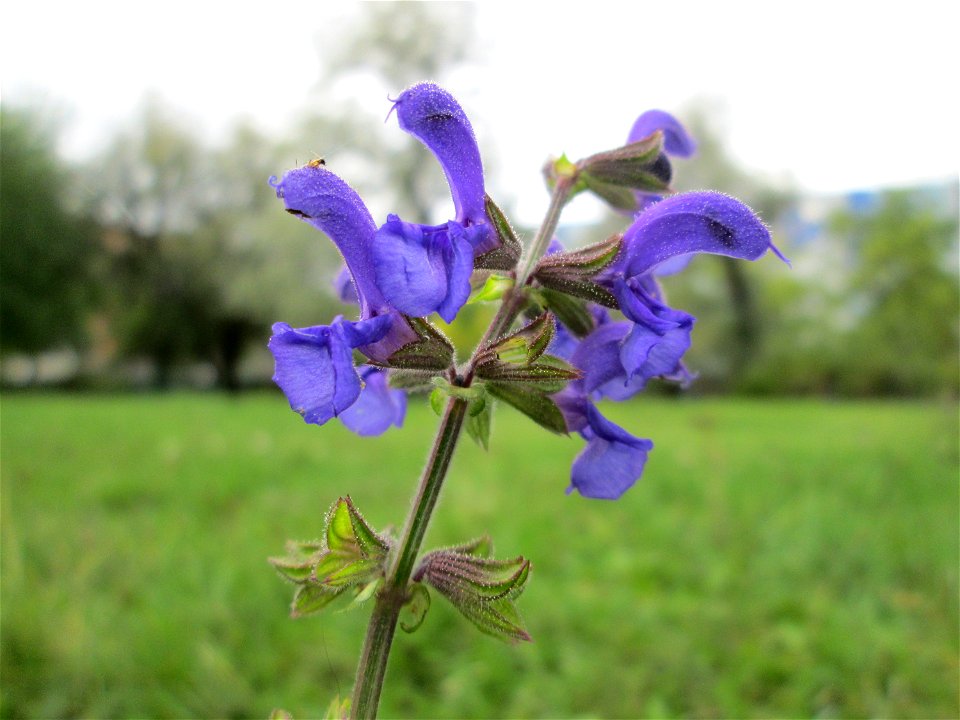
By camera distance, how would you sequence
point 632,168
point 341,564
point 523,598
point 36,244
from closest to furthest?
point 341,564 → point 632,168 → point 523,598 → point 36,244

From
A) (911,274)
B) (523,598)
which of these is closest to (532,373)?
(523,598)

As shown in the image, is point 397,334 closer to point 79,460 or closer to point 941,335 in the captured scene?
point 79,460

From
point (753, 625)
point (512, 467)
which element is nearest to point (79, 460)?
point (512, 467)

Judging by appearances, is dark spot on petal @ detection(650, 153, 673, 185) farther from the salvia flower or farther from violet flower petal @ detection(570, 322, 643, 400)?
violet flower petal @ detection(570, 322, 643, 400)

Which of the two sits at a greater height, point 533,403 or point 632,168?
point 632,168

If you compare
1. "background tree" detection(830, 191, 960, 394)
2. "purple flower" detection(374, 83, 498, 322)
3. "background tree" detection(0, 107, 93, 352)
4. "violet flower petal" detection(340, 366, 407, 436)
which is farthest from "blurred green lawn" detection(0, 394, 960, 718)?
"background tree" detection(0, 107, 93, 352)

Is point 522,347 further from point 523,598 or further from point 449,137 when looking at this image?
point 523,598

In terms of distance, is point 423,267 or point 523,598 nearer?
point 423,267
